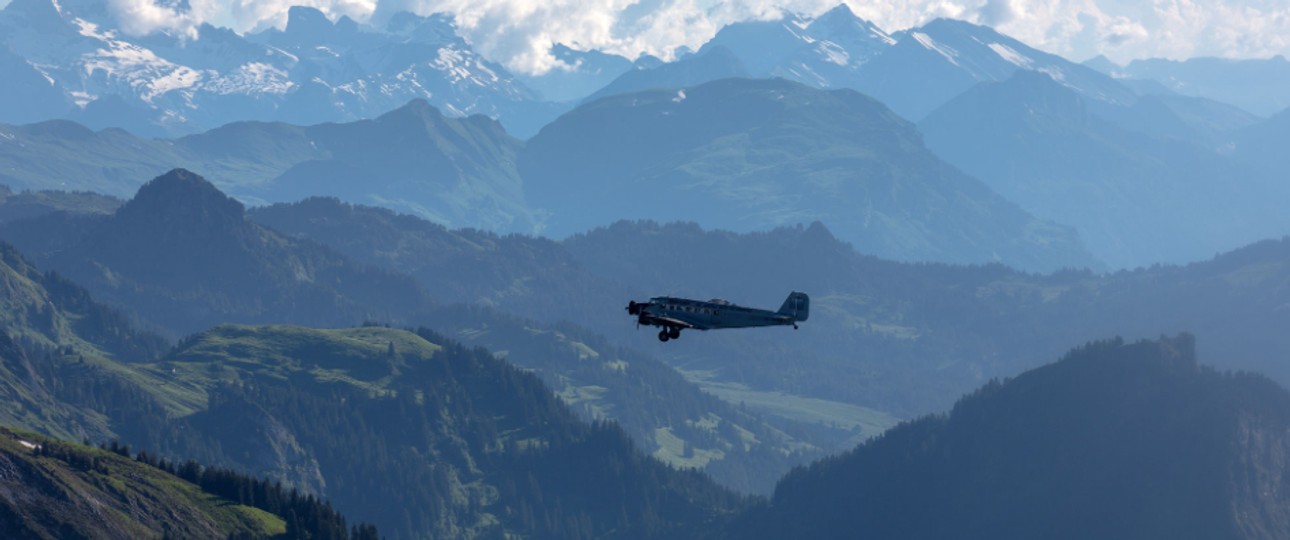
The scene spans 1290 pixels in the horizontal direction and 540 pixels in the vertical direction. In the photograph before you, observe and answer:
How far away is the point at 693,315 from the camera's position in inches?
6324

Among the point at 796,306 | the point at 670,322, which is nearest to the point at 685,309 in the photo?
the point at 670,322

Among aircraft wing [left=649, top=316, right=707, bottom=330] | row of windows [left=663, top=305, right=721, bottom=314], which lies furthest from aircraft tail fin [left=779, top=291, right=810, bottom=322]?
aircraft wing [left=649, top=316, right=707, bottom=330]

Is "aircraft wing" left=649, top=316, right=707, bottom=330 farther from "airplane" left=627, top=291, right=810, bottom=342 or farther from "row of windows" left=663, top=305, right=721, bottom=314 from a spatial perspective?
"row of windows" left=663, top=305, right=721, bottom=314

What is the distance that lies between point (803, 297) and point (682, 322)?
905 inches

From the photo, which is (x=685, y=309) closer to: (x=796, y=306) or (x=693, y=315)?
(x=693, y=315)

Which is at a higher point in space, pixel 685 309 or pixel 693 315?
pixel 685 309

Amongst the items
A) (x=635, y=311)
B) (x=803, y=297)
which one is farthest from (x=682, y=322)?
(x=803, y=297)

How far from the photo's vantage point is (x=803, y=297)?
175250 mm

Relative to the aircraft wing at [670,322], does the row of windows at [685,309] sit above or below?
above

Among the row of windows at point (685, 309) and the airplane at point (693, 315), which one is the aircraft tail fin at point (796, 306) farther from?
the row of windows at point (685, 309)

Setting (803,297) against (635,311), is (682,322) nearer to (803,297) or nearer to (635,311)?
(635,311)

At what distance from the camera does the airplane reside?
15750cm

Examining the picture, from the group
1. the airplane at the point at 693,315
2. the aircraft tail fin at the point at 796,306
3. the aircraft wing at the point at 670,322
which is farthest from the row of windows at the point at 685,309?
the aircraft tail fin at the point at 796,306

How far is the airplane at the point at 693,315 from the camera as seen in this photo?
157500 mm
